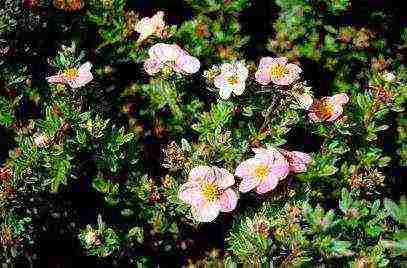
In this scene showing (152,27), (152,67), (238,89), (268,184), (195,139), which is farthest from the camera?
(195,139)

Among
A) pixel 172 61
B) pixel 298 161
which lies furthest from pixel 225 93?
pixel 298 161

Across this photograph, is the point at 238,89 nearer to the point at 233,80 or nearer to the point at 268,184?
the point at 233,80

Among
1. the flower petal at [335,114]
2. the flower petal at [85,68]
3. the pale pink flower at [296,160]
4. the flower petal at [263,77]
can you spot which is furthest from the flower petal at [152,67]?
the flower petal at [335,114]

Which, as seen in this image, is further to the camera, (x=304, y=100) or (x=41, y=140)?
(x=304, y=100)

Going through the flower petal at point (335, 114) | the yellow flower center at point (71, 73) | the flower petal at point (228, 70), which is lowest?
the flower petal at point (335, 114)

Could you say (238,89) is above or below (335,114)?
above

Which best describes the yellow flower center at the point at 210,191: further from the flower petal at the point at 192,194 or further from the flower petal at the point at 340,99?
the flower petal at the point at 340,99

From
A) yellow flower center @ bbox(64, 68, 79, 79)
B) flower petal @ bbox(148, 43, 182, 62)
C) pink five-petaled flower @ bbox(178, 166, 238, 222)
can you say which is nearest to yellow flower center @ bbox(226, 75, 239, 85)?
flower petal @ bbox(148, 43, 182, 62)
